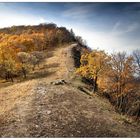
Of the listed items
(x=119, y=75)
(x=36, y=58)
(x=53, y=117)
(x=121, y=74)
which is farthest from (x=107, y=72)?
(x=53, y=117)

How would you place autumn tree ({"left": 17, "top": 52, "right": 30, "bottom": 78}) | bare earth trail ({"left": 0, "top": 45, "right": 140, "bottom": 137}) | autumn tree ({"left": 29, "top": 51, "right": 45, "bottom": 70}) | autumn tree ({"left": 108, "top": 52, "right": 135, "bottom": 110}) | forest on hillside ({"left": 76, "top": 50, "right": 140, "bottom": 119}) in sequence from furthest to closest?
1. autumn tree ({"left": 29, "top": 51, "right": 45, "bottom": 70})
2. autumn tree ({"left": 17, "top": 52, "right": 30, "bottom": 78})
3. forest on hillside ({"left": 76, "top": 50, "right": 140, "bottom": 119})
4. autumn tree ({"left": 108, "top": 52, "right": 135, "bottom": 110})
5. bare earth trail ({"left": 0, "top": 45, "right": 140, "bottom": 137})

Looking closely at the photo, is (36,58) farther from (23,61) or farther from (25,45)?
(25,45)

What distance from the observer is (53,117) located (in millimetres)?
12508

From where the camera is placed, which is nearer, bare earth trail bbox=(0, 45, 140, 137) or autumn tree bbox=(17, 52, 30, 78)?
bare earth trail bbox=(0, 45, 140, 137)

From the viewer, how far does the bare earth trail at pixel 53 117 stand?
1113 centimetres

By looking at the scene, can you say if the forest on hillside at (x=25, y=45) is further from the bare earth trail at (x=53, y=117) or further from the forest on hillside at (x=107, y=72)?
the bare earth trail at (x=53, y=117)

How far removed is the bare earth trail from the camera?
36.5ft

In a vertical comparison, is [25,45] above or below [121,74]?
above

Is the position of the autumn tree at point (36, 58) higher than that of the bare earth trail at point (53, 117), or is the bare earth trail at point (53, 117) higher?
the autumn tree at point (36, 58)

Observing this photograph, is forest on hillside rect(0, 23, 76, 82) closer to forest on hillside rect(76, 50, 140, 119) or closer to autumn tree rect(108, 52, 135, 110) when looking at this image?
forest on hillside rect(76, 50, 140, 119)

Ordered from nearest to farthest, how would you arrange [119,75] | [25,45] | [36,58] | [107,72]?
[119,75] < [107,72] < [36,58] < [25,45]

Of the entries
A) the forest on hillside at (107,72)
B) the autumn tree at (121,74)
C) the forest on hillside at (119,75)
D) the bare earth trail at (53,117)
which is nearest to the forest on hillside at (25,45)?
the forest on hillside at (107,72)

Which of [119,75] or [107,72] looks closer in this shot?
[119,75]

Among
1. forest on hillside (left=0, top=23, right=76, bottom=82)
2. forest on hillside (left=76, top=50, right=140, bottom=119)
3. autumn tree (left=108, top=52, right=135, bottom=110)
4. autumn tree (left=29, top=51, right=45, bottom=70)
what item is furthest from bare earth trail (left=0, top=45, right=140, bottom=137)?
autumn tree (left=29, top=51, right=45, bottom=70)
